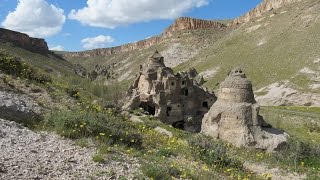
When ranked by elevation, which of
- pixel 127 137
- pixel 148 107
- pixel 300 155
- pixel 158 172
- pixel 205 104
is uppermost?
pixel 127 137

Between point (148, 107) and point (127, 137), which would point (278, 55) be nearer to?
point (148, 107)

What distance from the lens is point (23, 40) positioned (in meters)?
128

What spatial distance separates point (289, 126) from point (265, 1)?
100888mm

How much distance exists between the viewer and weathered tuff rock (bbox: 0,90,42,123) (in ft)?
34.5

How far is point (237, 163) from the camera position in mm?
11086

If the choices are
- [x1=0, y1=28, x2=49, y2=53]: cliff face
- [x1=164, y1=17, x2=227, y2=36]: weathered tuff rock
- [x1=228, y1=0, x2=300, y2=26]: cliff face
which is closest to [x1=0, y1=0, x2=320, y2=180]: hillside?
[x1=228, y1=0, x2=300, y2=26]: cliff face

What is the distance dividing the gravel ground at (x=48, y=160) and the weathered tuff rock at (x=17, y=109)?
987 millimetres

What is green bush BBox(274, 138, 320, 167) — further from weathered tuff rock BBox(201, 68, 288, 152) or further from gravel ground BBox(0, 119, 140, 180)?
gravel ground BBox(0, 119, 140, 180)

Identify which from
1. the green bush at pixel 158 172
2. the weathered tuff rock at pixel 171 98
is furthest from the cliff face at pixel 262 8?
the green bush at pixel 158 172

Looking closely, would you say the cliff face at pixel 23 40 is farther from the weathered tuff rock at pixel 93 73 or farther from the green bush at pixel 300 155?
the green bush at pixel 300 155

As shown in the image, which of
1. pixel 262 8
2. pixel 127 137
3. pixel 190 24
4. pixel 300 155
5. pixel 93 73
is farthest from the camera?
pixel 190 24

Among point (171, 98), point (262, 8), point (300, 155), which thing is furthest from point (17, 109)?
point (262, 8)

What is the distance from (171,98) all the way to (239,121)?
11.7 metres

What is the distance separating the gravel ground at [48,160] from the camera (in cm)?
715
